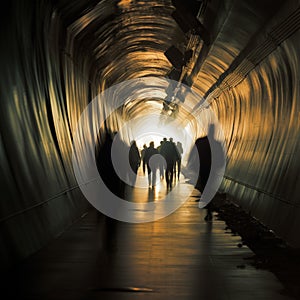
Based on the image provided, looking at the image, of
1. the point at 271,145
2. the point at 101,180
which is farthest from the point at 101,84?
the point at 271,145

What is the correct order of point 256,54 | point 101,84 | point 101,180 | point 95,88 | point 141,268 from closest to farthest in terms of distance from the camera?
point 141,268
point 256,54
point 101,180
point 95,88
point 101,84

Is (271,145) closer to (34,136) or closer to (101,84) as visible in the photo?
(34,136)

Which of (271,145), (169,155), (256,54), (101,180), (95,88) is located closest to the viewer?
(271,145)

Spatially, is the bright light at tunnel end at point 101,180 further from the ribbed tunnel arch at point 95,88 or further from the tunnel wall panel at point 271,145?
the tunnel wall panel at point 271,145

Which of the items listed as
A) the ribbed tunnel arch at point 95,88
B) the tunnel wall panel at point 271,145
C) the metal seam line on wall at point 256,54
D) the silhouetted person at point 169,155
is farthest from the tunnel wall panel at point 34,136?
the silhouetted person at point 169,155

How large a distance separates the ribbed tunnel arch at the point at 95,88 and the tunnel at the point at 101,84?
0.04m

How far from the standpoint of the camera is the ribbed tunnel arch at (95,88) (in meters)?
9.52

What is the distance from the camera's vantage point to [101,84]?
2439cm

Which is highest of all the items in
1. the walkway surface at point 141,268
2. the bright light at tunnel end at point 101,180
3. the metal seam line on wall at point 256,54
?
the metal seam line on wall at point 256,54

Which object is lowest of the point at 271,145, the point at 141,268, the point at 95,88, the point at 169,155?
the point at 141,268

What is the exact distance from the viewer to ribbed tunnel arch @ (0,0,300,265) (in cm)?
952

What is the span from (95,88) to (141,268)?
14.8 meters

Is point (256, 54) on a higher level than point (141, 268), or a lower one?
higher

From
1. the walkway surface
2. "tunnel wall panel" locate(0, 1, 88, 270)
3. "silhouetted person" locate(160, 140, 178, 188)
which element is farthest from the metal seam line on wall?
"tunnel wall panel" locate(0, 1, 88, 270)
